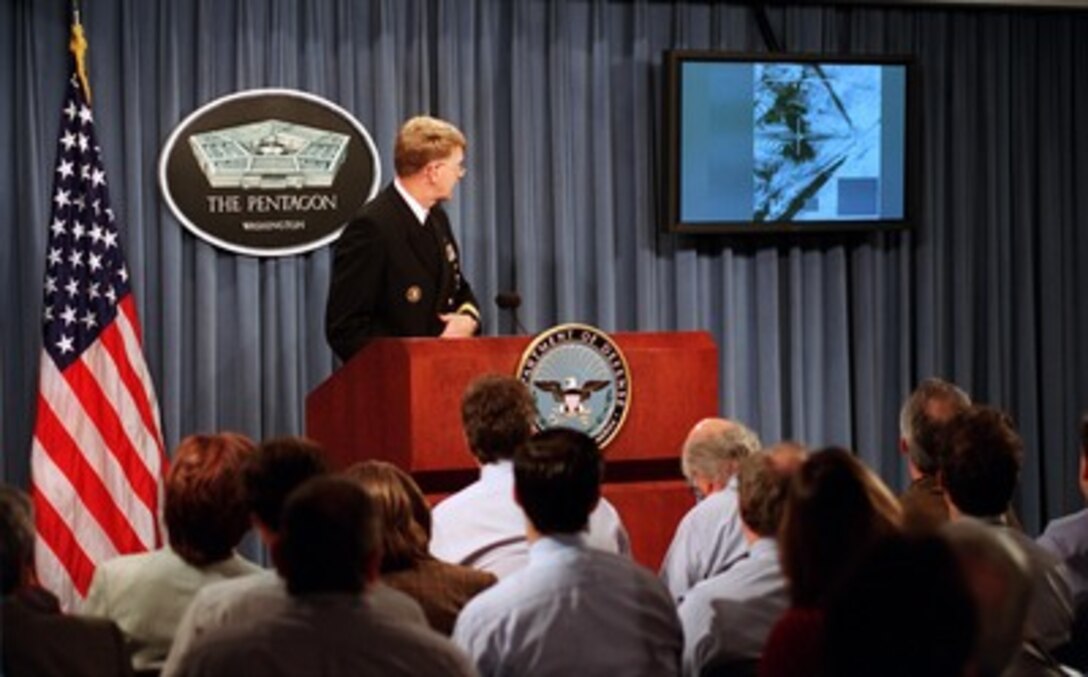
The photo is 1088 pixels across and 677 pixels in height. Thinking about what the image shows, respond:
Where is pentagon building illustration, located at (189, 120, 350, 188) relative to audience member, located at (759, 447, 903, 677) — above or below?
above

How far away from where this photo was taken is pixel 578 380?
5.49 m

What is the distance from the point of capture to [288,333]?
7.50 metres

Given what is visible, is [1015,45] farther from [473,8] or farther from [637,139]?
[473,8]

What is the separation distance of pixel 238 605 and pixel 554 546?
0.71m

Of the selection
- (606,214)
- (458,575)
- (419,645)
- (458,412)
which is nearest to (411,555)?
(458,575)

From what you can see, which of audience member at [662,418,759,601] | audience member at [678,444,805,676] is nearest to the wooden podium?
audience member at [662,418,759,601]

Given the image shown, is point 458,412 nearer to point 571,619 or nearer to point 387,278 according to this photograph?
point 387,278

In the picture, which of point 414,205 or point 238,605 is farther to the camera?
point 414,205

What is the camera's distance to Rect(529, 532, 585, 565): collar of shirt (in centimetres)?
377

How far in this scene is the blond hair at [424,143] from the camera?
→ 629 cm

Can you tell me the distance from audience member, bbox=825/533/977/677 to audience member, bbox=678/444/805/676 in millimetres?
1386

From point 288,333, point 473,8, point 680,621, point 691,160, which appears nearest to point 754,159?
point 691,160

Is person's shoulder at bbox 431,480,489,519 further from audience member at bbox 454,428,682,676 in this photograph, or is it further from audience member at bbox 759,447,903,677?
audience member at bbox 759,447,903,677

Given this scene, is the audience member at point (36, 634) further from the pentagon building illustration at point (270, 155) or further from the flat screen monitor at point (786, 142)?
the flat screen monitor at point (786, 142)
